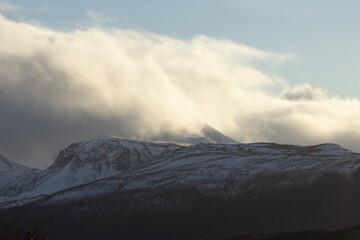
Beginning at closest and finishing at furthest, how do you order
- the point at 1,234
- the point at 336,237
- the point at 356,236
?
the point at 1,234 < the point at 356,236 < the point at 336,237

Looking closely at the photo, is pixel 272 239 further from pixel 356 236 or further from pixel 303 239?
pixel 356 236

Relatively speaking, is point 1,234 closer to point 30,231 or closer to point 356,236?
point 30,231

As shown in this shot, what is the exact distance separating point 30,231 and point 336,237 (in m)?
50.3

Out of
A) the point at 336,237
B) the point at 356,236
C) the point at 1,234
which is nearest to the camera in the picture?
the point at 1,234

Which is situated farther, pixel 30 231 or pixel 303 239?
pixel 303 239

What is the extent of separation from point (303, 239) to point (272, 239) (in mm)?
4309

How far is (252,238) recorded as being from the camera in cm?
10456

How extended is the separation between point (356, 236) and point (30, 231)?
40.1 metres

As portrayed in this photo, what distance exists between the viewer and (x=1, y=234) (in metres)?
62.1

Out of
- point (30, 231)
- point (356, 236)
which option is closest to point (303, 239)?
point (356, 236)

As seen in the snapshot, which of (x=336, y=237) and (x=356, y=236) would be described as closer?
(x=356, y=236)

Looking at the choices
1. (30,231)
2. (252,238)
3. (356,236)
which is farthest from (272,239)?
(30,231)

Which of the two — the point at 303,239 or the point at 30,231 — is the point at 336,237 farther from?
the point at 30,231

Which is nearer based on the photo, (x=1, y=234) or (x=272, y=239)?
(x=1, y=234)
